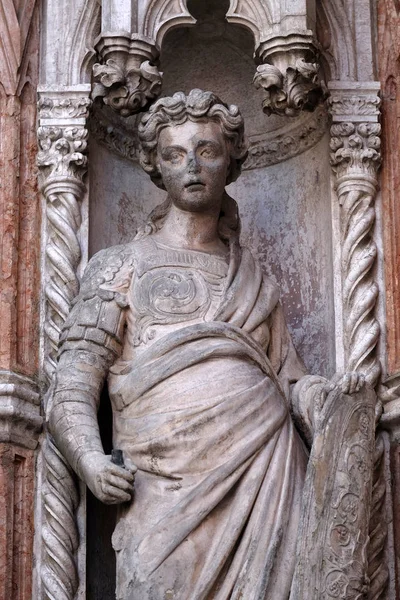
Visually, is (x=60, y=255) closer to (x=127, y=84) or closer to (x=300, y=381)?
(x=127, y=84)

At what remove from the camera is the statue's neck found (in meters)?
8.64

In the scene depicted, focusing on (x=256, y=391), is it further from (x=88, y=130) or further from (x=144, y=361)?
(x=88, y=130)

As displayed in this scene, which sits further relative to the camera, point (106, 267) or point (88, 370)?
point (106, 267)

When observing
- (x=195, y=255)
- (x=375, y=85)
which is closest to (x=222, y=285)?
(x=195, y=255)

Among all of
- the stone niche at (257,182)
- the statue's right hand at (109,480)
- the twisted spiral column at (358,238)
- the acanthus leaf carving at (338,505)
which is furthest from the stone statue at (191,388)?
the stone niche at (257,182)

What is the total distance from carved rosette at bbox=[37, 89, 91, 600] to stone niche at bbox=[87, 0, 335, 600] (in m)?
0.16

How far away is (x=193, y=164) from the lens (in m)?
8.45

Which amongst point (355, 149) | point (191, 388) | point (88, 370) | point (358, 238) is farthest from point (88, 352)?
point (355, 149)

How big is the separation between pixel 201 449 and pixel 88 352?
0.72 m

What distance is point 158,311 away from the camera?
27.2ft

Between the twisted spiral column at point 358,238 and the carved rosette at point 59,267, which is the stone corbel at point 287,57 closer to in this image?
the twisted spiral column at point 358,238

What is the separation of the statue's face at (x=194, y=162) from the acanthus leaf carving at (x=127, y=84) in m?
0.36

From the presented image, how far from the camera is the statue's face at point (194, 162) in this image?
8.48m

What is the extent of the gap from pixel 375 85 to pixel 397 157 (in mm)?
351
